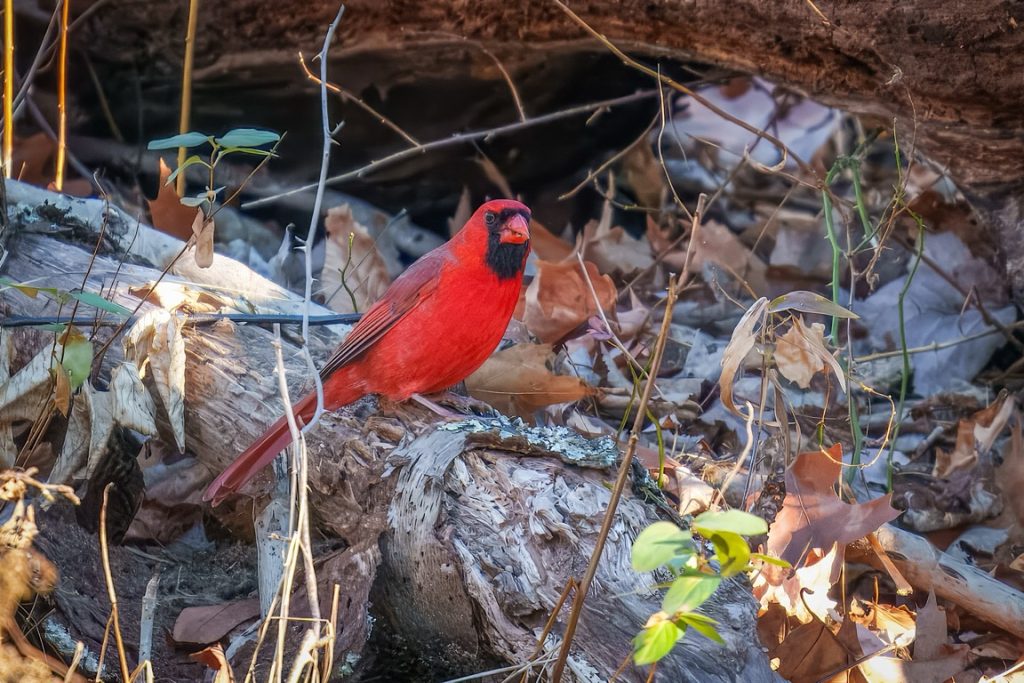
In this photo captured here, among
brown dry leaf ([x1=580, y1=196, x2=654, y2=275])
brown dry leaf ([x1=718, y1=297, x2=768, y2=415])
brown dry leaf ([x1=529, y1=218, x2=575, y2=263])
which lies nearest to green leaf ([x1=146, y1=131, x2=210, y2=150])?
brown dry leaf ([x1=718, y1=297, x2=768, y2=415])

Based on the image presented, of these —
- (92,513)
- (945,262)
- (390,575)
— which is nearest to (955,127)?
(945,262)

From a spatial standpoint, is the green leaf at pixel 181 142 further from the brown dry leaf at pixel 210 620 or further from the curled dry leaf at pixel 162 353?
the brown dry leaf at pixel 210 620

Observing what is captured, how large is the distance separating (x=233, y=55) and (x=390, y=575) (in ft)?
10.0

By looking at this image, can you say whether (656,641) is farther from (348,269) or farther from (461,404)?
(348,269)

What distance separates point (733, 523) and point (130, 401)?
66.6 inches

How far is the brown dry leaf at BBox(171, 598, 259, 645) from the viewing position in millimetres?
2555

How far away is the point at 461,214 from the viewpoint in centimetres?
495

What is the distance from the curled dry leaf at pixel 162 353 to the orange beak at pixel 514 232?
0.95 meters

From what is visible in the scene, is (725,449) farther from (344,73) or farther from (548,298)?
(344,73)

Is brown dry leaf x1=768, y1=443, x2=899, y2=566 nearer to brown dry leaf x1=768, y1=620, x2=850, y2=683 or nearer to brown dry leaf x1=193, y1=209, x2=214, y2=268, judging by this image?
brown dry leaf x1=768, y1=620, x2=850, y2=683

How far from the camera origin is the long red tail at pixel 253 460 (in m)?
2.60

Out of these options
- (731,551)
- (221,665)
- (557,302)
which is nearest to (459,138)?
(557,302)

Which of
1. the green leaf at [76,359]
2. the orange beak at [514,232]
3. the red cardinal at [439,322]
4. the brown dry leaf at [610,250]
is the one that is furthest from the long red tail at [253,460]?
the brown dry leaf at [610,250]

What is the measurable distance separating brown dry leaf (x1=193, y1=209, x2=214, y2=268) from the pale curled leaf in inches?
13.8
